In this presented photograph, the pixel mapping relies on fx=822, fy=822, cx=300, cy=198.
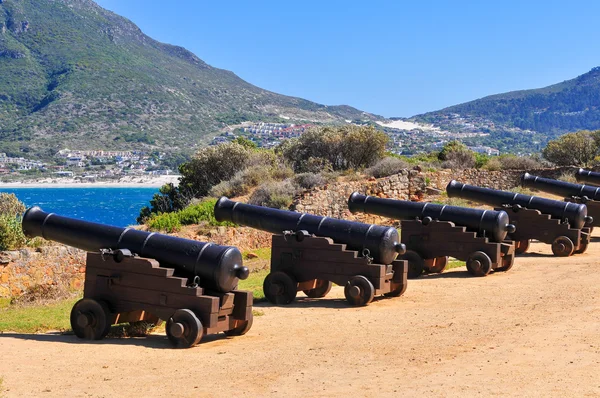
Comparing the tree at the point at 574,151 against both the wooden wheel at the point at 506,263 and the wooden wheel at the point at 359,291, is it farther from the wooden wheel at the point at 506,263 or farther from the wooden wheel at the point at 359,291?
the wooden wheel at the point at 359,291

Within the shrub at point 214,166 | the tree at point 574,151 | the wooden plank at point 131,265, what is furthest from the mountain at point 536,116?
the wooden plank at point 131,265

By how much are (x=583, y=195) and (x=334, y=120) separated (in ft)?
426

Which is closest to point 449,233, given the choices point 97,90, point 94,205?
point 94,205

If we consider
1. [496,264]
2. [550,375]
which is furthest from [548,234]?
[550,375]

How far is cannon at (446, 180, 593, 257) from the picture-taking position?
695 inches

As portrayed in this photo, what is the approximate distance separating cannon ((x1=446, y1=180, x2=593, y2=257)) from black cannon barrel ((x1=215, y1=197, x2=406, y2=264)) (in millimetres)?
6257

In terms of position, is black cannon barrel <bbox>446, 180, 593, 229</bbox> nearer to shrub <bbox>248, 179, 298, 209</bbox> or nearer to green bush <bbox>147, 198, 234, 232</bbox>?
green bush <bbox>147, 198, 234, 232</bbox>

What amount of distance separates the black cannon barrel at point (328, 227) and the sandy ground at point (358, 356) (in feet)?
2.69

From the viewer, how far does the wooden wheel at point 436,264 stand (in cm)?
1554

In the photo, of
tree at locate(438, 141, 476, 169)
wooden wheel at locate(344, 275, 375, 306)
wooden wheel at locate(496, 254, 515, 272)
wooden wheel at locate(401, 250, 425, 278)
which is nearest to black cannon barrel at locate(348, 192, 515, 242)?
wooden wheel at locate(496, 254, 515, 272)

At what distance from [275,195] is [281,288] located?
1276 centimetres

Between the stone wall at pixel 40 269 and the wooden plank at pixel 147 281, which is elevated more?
the wooden plank at pixel 147 281

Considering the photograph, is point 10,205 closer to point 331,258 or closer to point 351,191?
point 351,191

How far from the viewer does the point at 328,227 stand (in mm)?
12391
